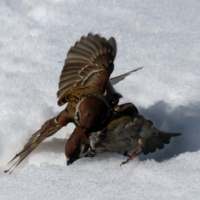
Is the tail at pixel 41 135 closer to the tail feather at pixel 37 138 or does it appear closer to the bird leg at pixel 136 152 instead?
the tail feather at pixel 37 138

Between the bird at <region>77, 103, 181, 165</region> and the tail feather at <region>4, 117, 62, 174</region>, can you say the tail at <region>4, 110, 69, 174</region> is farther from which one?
the bird at <region>77, 103, 181, 165</region>

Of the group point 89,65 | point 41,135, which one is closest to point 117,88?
point 89,65

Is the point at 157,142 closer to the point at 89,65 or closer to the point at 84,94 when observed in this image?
the point at 84,94

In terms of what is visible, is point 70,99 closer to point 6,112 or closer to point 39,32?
point 6,112

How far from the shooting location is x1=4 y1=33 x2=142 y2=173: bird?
339 centimetres

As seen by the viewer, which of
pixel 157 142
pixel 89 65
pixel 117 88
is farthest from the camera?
pixel 117 88

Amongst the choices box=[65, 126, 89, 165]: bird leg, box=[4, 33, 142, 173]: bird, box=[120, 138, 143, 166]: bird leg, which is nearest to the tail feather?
box=[4, 33, 142, 173]: bird

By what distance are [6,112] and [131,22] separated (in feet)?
4.87

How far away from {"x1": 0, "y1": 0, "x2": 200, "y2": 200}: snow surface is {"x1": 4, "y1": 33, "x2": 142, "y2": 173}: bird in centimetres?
15

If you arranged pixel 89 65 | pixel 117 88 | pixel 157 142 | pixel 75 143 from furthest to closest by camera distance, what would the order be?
pixel 117 88 → pixel 89 65 → pixel 157 142 → pixel 75 143

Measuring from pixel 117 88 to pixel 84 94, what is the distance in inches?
29.9

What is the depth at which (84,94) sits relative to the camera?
3.62 metres

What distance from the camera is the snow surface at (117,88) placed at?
3.31 metres

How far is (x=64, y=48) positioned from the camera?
4.93 meters
